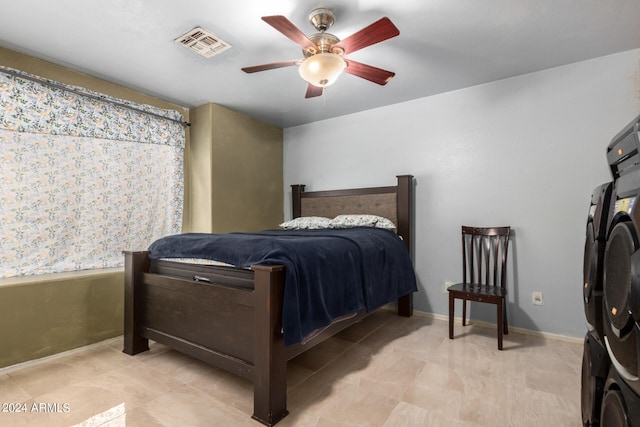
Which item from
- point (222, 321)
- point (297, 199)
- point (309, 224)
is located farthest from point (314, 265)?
point (297, 199)

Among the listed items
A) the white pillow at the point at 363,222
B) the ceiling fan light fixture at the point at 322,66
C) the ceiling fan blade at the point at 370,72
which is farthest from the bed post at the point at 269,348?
the white pillow at the point at 363,222

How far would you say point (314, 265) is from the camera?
1.85 meters

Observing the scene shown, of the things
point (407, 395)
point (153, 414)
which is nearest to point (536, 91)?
point (407, 395)

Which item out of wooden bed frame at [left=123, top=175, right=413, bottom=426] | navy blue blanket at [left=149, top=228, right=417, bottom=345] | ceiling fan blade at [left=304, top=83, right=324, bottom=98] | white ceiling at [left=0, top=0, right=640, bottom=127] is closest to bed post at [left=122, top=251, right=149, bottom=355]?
wooden bed frame at [left=123, top=175, right=413, bottom=426]

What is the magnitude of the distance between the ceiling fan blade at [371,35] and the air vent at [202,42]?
3.12 feet

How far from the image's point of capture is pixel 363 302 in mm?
2318

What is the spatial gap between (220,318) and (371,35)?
6.27 ft

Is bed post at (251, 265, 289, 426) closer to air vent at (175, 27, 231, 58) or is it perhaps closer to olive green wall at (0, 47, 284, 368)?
air vent at (175, 27, 231, 58)

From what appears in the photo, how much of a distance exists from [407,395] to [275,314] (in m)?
0.97

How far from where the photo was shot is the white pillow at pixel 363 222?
336 cm

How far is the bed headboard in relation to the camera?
346cm

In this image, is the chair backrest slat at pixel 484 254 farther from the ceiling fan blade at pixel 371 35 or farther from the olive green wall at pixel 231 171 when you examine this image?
the olive green wall at pixel 231 171

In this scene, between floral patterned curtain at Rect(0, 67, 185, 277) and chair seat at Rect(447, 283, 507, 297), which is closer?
floral patterned curtain at Rect(0, 67, 185, 277)

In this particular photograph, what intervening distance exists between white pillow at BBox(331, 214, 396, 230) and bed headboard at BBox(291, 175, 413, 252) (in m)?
0.16
